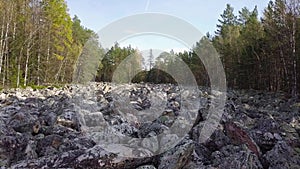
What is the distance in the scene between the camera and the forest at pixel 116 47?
22.9 m

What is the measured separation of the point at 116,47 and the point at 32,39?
24.1 ft

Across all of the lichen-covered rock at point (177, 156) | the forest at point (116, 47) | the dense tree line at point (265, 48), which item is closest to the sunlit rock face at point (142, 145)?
the lichen-covered rock at point (177, 156)

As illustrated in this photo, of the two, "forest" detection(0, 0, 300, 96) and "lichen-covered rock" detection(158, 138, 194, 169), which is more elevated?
"forest" detection(0, 0, 300, 96)

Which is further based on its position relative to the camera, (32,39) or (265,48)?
(265,48)

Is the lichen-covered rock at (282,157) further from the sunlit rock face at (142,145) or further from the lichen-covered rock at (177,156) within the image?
the lichen-covered rock at (177,156)

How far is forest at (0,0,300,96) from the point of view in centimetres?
2291

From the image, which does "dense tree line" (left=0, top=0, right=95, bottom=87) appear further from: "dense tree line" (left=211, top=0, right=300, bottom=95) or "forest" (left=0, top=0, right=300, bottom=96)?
"dense tree line" (left=211, top=0, right=300, bottom=95)

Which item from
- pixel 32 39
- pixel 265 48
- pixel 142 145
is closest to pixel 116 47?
pixel 32 39

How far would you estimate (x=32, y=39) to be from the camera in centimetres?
2667

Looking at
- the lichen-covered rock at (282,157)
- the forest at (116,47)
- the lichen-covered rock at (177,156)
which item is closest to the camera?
the lichen-covered rock at (177,156)

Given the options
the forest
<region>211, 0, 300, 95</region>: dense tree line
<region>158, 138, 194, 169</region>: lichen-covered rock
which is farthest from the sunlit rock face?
<region>211, 0, 300, 95</region>: dense tree line

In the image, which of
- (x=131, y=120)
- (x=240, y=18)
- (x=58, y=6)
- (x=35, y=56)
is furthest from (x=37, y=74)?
(x=240, y=18)

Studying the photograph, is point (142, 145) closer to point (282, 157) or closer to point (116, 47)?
point (282, 157)

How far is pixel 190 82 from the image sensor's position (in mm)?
19312
